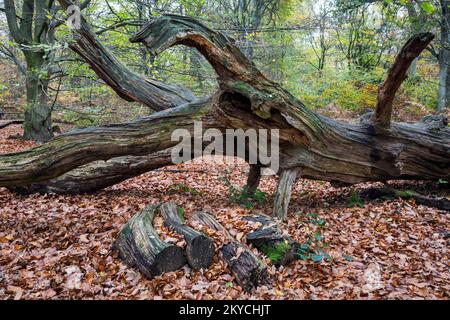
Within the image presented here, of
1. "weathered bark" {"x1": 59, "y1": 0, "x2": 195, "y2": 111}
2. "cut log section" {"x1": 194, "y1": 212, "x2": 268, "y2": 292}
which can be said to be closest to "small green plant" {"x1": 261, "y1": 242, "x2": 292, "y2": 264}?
"cut log section" {"x1": 194, "y1": 212, "x2": 268, "y2": 292}

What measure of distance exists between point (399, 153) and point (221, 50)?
13.4ft

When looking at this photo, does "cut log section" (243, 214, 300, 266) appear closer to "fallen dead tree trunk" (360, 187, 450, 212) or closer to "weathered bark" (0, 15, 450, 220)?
"weathered bark" (0, 15, 450, 220)

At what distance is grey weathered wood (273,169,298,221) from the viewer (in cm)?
570

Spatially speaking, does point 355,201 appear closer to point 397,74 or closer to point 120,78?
point 397,74

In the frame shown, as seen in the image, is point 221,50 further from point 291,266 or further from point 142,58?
point 142,58

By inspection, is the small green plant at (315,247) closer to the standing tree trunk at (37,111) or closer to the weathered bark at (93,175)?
the weathered bark at (93,175)

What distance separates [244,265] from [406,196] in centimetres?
434

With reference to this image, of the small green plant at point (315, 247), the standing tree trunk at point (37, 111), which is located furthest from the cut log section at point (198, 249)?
the standing tree trunk at point (37, 111)

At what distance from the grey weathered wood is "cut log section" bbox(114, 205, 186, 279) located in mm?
2217

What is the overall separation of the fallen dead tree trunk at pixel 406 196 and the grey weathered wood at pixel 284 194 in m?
1.93

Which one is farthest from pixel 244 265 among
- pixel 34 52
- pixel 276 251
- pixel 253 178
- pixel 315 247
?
pixel 34 52

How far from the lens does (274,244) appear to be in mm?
4281
